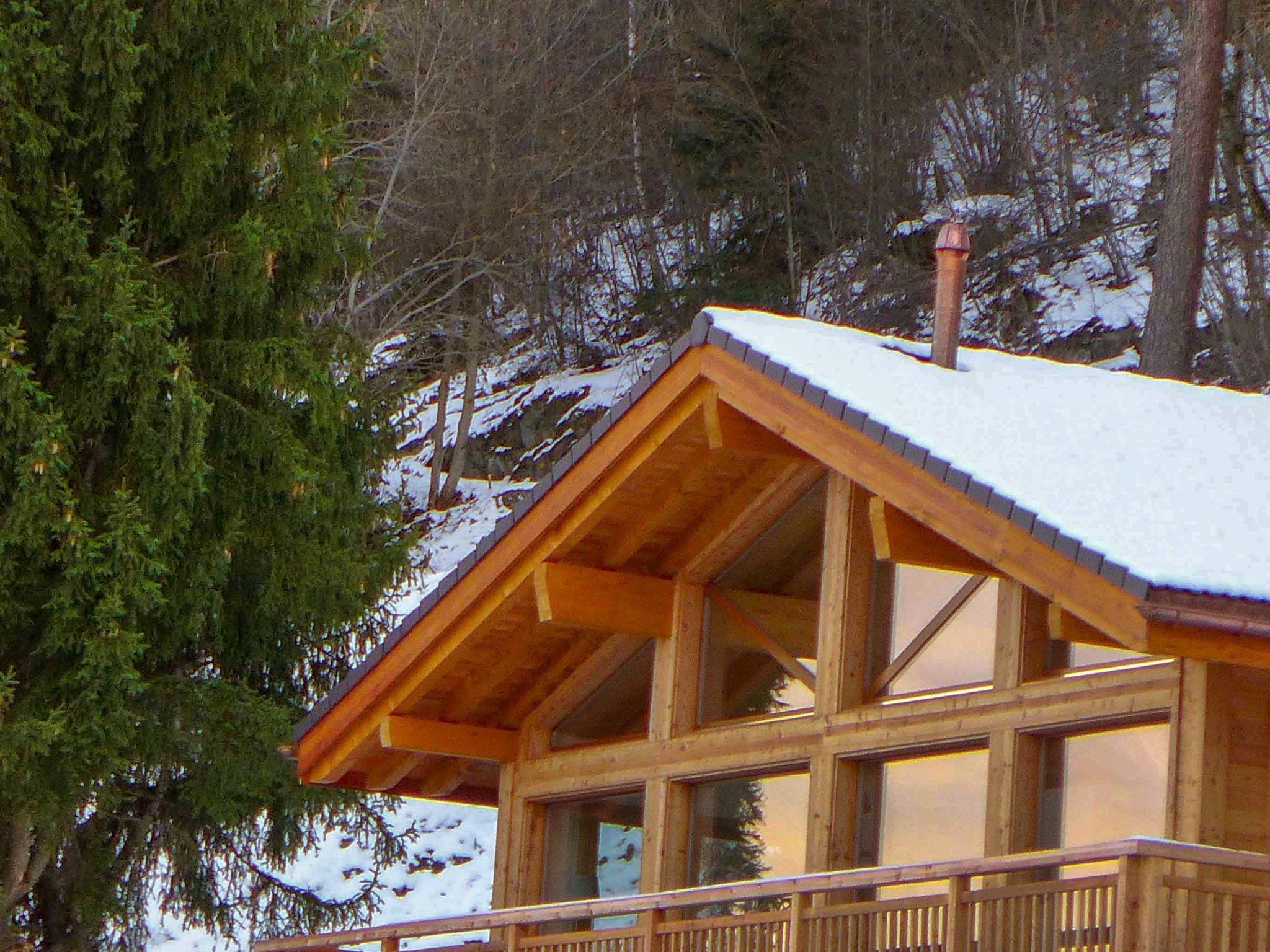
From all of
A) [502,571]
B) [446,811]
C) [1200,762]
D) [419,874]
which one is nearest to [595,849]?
[502,571]

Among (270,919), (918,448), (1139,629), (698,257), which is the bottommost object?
(270,919)

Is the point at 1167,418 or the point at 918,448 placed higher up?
the point at 1167,418

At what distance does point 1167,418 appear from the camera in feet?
36.6

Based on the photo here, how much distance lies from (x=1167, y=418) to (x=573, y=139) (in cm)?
2561

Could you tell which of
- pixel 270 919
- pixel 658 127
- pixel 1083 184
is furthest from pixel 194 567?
pixel 658 127

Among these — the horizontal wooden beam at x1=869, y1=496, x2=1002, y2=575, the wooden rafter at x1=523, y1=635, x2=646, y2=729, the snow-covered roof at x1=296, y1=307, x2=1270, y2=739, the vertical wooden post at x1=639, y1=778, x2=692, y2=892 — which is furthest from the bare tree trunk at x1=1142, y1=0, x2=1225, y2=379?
the horizontal wooden beam at x1=869, y1=496, x2=1002, y2=575

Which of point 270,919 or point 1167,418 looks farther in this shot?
point 270,919

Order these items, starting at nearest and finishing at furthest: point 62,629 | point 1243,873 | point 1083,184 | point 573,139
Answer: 1. point 1243,873
2. point 62,629
3. point 1083,184
4. point 573,139

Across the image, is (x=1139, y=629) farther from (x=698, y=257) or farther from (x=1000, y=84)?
(x=698, y=257)

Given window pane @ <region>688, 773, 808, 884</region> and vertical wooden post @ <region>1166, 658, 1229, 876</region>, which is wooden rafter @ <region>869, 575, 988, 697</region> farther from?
vertical wooden post @ <region>1166, 658, 1229, 876</region>

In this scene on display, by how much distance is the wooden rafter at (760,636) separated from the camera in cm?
1106

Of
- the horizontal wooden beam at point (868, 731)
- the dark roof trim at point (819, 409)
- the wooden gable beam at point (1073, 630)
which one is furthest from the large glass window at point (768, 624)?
the wooden gable beam at point (1073, 630)

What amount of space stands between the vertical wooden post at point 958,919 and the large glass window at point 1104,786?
1057 mm

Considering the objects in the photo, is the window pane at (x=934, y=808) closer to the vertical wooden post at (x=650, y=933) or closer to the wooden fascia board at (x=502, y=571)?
the vertical wooden post at (x=650, y=933)
